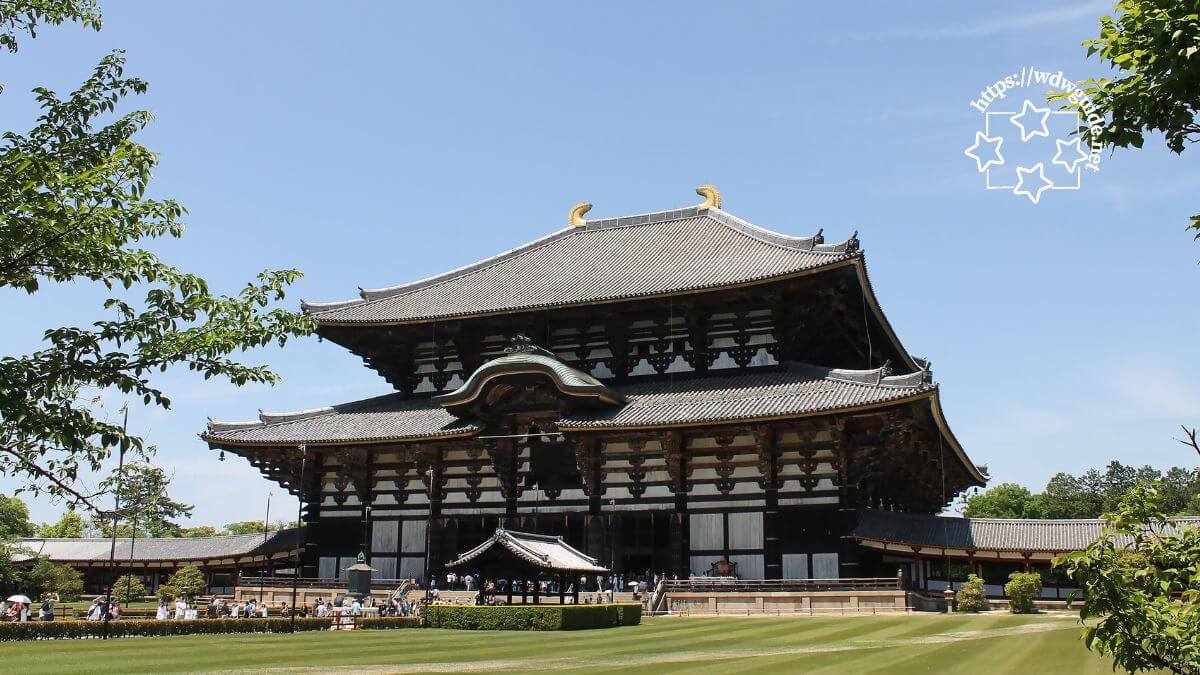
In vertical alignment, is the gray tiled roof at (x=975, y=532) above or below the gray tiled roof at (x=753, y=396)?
below

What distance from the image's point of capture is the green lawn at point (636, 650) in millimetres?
18484

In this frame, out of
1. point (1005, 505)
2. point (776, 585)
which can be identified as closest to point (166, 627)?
point (776, 585)

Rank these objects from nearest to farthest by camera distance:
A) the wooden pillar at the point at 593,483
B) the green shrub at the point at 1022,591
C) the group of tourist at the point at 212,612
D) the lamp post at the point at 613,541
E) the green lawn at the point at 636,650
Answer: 1. the green lawn at the point at 636,650
2. the group of tourist at the point at 212,612
3. the green shrub at the point at 1022,591
4. the lamp post at the point at 613,541
5. the wooden pillar at the point at 593,483

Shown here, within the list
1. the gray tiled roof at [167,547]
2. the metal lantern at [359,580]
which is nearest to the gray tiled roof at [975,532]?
the metal lantern at [359,580]

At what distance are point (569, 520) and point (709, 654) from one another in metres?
23.3

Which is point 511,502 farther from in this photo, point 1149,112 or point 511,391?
point 1149,112

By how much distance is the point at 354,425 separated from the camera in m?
48.5

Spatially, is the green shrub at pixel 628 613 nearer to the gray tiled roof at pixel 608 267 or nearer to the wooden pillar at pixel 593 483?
the wooden pillar at pixel 593 483

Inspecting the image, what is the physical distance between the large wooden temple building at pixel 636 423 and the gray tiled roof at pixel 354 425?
0.17 metres

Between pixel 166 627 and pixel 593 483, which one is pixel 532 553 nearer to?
pixel 166 627

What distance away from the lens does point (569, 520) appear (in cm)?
4416

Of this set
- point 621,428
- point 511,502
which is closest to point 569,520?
point 511,502

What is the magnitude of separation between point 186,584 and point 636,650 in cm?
3991

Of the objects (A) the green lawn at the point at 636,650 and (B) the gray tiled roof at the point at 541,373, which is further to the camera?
(B) the gray tiled roof at the point at 541,373
